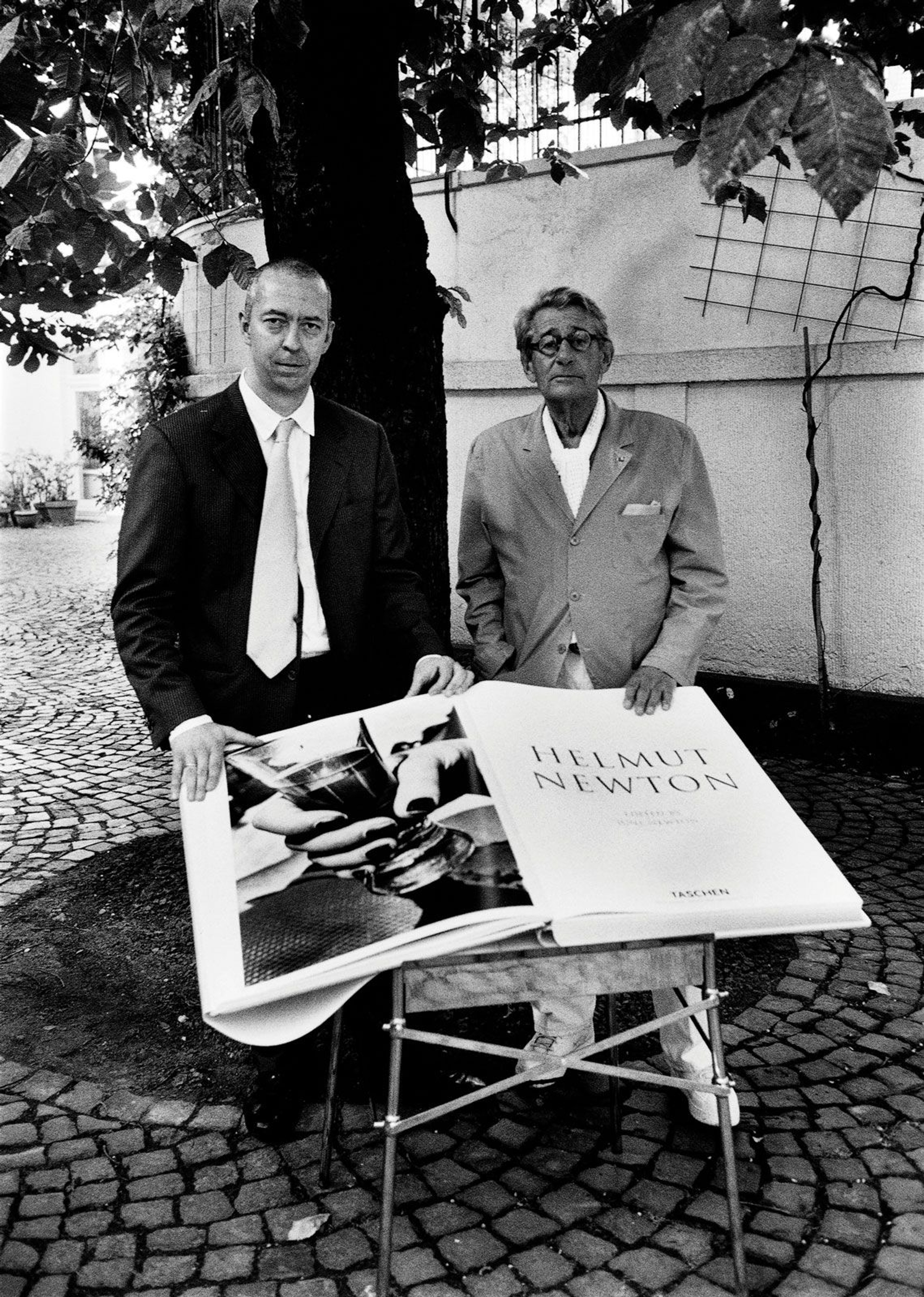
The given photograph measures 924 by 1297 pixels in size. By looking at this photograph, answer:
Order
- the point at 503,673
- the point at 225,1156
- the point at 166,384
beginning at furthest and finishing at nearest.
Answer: the point at 166,384 → the point at 503,673 → the point at 225,1156

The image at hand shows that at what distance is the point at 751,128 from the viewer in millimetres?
1709

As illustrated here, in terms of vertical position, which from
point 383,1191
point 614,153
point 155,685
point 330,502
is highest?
point 614,153

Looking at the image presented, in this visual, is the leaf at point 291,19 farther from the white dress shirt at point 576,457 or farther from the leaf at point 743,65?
the leaf at point 743,65

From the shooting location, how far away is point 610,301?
6.70 meters

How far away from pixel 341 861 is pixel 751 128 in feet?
4.39

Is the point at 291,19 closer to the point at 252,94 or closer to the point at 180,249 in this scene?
the point at 252,94

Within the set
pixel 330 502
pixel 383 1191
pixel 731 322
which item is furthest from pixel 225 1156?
pixel 731 322

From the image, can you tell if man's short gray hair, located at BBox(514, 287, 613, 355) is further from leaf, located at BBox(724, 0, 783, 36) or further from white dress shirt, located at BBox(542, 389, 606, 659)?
leaf, located at BBox(724, 0, 783, 36)

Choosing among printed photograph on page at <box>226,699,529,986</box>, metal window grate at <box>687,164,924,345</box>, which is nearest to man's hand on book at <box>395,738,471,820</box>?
printed photograph on page at <box>226,699,529,986</box>

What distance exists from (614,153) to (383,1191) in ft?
19.2

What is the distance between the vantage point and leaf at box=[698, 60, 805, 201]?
5.54ft

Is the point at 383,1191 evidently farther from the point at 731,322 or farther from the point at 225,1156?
the point at 731,322

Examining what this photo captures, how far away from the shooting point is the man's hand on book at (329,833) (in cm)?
202

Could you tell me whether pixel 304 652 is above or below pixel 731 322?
below
